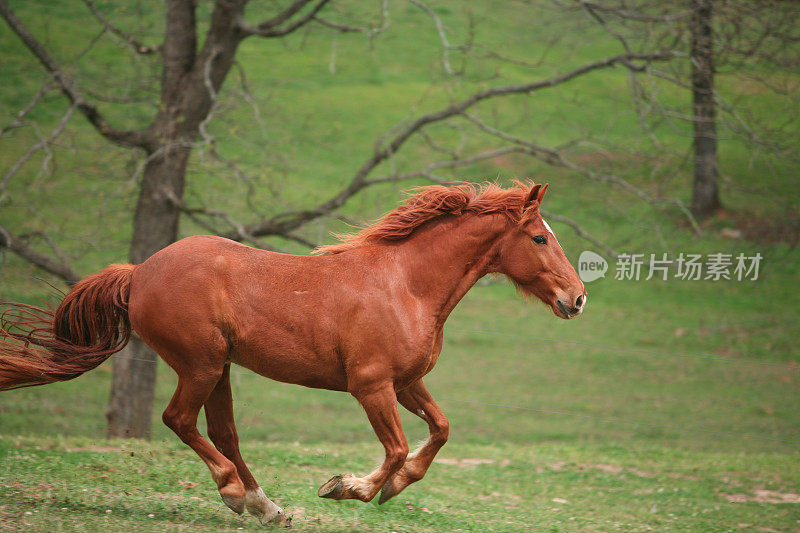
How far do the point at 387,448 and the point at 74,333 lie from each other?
2.11m

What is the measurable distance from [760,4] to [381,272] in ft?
21.3

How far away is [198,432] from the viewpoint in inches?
169

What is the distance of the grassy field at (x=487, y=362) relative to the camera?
5.94 m

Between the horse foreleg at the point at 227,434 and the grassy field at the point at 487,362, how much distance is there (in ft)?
1.03

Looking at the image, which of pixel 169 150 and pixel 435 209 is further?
pixel 169 150

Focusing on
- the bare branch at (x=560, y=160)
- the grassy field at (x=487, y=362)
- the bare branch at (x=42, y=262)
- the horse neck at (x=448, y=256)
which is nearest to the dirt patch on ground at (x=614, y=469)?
the grassy field at (x=487, y=362)

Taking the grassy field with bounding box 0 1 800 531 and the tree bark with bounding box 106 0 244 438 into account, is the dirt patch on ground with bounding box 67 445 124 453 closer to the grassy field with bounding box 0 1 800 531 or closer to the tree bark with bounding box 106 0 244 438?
the grassy field with bounding box 0 1 800 531

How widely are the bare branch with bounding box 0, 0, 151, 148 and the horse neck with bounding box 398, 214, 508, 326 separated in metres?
4.92

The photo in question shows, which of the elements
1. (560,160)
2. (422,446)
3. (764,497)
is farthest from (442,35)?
(764,497)

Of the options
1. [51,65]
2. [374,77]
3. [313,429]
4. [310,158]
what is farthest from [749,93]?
[374,77]

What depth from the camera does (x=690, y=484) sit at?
7918mm

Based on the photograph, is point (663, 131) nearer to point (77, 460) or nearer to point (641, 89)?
point (641, 89)

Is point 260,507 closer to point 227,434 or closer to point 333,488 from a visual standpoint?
point 227,434

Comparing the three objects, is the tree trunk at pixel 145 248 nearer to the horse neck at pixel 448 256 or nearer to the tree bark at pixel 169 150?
the tree bark at pixel 169 150
